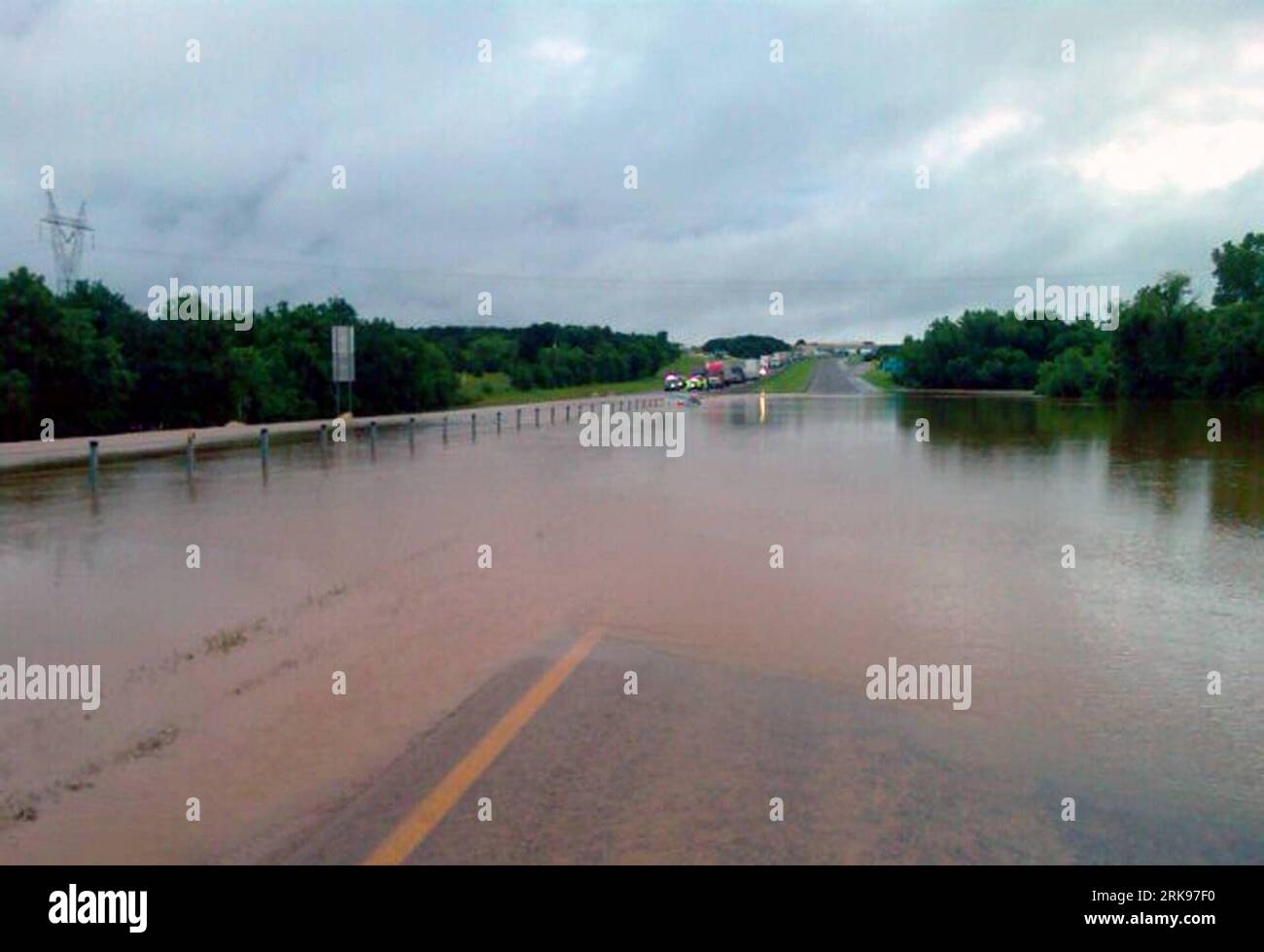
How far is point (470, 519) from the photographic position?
19.3 metres

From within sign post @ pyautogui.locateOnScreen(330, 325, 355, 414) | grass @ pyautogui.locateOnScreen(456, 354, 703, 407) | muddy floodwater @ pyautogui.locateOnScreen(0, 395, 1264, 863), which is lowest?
muddy floodwater @ pyautogui.locateOnScreen(0, 395, 1264, 863)

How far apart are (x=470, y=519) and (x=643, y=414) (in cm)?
4296

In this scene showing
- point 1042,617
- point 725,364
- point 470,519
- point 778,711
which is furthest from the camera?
point 725,364

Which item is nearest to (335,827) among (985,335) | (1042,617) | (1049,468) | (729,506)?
(1042,617)

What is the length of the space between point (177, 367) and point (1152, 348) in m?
59.8

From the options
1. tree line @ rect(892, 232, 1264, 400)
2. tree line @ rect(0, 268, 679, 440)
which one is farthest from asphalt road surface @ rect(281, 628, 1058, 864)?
tree line @ rect(892, 232, 1264, 400)

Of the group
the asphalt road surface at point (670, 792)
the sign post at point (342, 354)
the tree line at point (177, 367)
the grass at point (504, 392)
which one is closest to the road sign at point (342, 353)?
the sign post at point (342, 354)

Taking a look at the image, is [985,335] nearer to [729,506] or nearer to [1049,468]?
[1049,468]

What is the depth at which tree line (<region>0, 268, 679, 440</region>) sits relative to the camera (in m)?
46.0

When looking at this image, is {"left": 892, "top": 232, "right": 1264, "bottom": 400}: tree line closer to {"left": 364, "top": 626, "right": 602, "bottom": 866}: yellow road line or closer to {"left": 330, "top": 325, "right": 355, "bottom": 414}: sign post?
{"left": 330, "top": 325, "right": 355, "bottom": 414}: sign post

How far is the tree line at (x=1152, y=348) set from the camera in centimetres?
7331

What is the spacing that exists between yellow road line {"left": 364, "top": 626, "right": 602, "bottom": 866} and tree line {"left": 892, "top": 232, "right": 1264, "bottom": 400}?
7134cm

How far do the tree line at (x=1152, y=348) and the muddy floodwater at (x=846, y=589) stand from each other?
4990 centimetres
